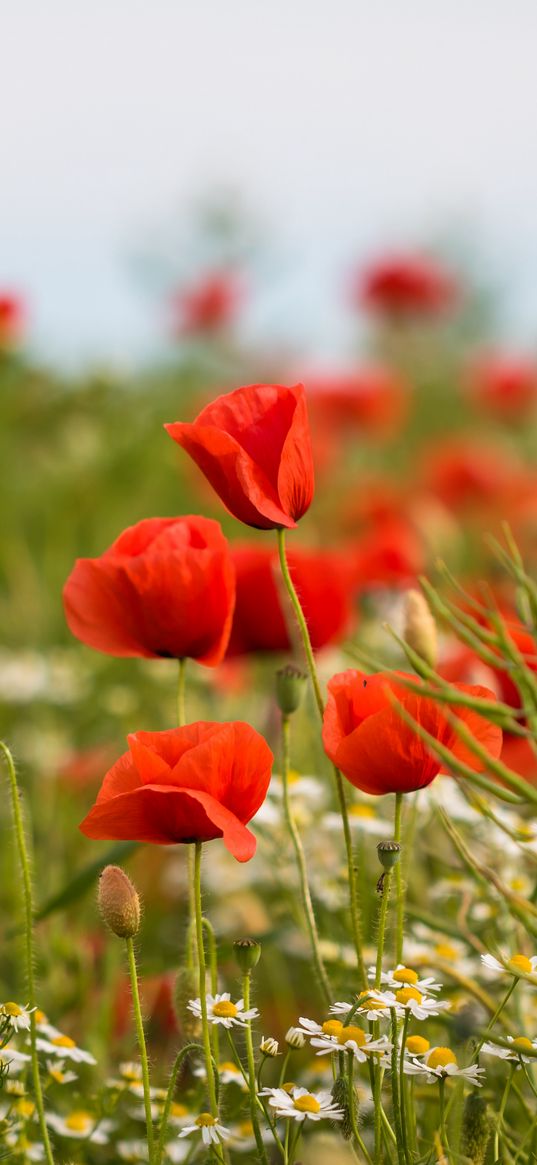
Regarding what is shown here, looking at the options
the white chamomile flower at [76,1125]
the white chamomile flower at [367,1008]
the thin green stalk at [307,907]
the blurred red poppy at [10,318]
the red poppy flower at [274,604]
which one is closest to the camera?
the white chamomile flower at [367,1008]

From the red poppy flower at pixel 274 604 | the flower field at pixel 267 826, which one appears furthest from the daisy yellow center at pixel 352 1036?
the red poppy flower at pixel 274 604

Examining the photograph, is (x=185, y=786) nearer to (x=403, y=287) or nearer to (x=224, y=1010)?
(x=224, y=1010)

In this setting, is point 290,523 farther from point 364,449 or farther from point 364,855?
point 364,449

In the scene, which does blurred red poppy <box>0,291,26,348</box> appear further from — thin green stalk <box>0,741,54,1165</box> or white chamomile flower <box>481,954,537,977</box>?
white chamomile flower <box>481,954,537,977</box>

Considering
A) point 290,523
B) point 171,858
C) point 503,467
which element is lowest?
point 171,858

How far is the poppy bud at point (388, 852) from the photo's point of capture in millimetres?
1035

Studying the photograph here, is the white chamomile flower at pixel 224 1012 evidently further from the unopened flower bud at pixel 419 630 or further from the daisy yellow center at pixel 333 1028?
the unopened flower bud at pixel 419 630

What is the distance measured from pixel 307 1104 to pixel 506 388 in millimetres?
3947

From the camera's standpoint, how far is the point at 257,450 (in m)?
1.10

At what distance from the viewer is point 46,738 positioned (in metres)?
3.00

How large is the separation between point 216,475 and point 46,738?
2.01m

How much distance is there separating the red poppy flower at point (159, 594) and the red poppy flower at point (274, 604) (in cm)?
39

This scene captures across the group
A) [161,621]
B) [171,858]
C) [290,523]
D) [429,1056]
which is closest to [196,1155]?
[429,1056]

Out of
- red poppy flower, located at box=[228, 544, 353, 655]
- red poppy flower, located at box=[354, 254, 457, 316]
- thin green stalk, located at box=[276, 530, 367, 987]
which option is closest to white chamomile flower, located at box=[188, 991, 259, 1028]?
thin green stalk, located at box=[276, 530, 367, 987]
